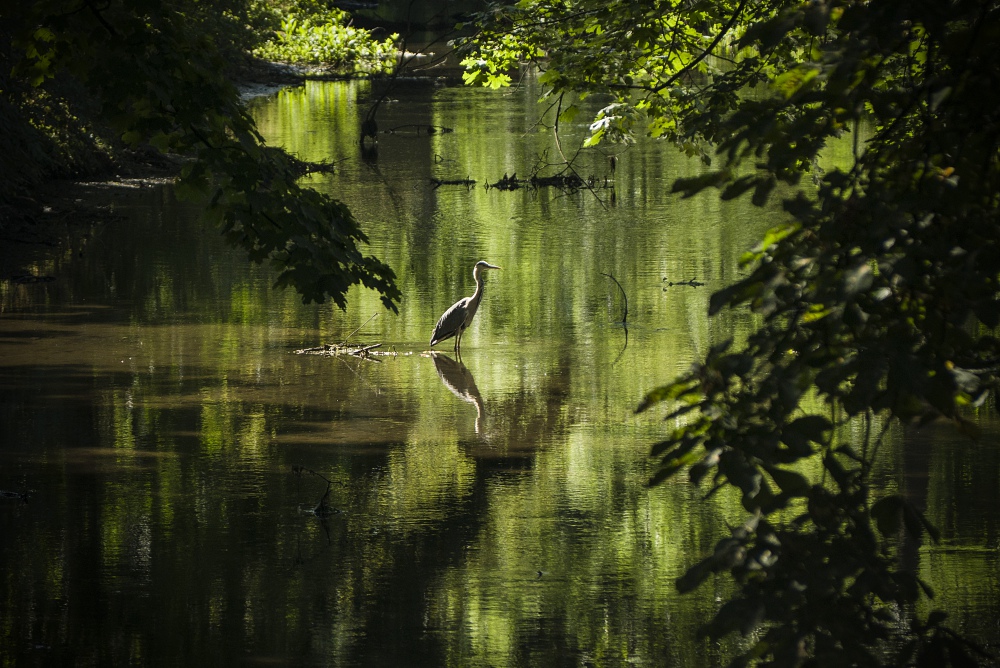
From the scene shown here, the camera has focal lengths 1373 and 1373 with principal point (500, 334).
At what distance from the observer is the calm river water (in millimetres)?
7621

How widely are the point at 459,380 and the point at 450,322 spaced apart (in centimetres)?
118

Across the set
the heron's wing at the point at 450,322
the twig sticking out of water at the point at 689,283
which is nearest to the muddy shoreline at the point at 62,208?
the heron's wing at the point at 450,322

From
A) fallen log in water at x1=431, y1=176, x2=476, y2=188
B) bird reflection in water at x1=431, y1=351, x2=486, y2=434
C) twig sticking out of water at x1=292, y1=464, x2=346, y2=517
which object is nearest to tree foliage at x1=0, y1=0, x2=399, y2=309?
twig sticking out of water at x1=292, y1=464, x2=346, y2=517

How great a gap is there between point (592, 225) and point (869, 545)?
18345 mm

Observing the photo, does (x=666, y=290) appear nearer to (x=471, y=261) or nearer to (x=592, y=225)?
(x=471, y=261)

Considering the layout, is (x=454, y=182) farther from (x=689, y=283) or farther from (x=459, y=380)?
(x=459, y=380)

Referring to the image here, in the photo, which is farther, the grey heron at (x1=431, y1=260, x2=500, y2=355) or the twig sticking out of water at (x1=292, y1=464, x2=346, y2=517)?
the grey heron at (x1=431, y1=260, x2=500, y2=355)

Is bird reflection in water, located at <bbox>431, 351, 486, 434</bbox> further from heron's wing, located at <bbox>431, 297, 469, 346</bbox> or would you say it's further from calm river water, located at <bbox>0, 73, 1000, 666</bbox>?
heron's wing, located at <bbox>431, 297, 469, 346</bbox>

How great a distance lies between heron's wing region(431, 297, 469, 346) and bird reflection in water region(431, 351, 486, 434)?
19cm

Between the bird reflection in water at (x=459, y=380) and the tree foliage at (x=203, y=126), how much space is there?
4.19 metres

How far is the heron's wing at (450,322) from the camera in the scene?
14.0 m

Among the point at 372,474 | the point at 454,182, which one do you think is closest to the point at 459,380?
the point at 372,474

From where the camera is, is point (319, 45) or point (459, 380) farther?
point (319, 45)

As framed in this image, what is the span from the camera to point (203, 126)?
292 inches
